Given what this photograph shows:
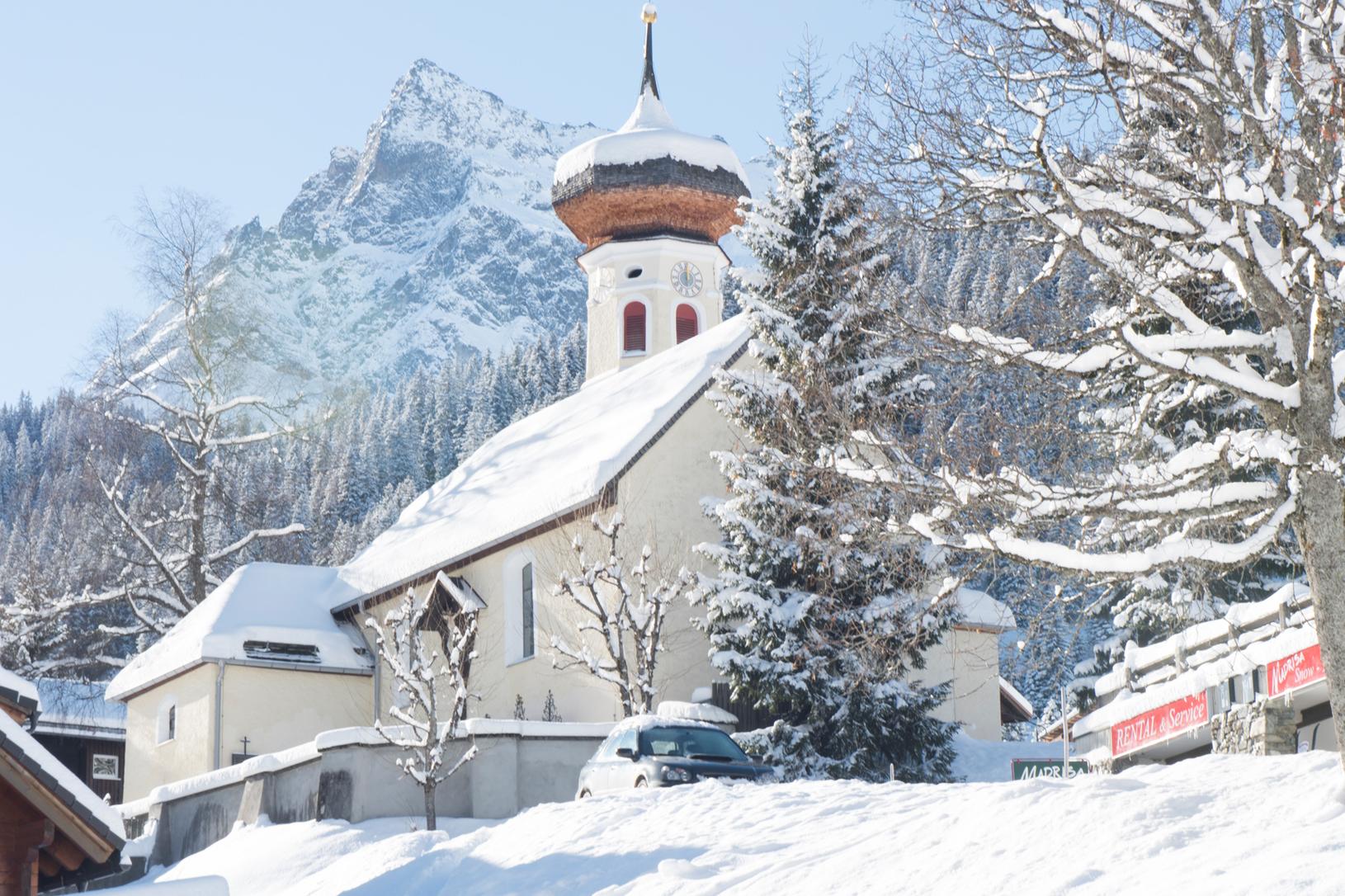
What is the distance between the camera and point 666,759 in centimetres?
1992

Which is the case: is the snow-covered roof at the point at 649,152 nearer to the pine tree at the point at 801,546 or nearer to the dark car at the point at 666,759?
the pine tree at the point at 801,546

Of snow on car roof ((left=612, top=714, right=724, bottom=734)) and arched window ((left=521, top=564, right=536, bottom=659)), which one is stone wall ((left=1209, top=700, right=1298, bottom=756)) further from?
arched window ((left=521, top=564, right=536, bottom=659))

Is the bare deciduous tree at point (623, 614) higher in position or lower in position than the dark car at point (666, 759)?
higher

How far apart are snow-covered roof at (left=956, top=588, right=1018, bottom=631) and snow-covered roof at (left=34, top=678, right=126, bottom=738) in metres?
25.0

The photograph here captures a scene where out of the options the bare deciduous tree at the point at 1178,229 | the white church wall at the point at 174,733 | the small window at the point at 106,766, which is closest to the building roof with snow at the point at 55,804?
the bare deciduous tree at the point at 1178,229

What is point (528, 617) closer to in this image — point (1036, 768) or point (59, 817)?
point (1036, 768)

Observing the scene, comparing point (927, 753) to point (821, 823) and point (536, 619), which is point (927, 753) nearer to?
point (536, 619)

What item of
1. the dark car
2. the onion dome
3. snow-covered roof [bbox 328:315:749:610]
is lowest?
the dark car

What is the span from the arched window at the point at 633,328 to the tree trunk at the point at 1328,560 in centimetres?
3233

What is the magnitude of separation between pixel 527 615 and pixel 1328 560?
21388 mm

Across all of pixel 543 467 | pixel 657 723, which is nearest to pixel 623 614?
pixel 657 723

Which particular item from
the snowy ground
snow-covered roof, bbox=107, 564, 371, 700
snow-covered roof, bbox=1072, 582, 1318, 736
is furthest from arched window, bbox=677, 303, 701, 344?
the snowy ground

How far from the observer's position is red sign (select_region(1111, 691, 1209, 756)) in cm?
1820

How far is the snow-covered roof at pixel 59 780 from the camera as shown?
11.7m
